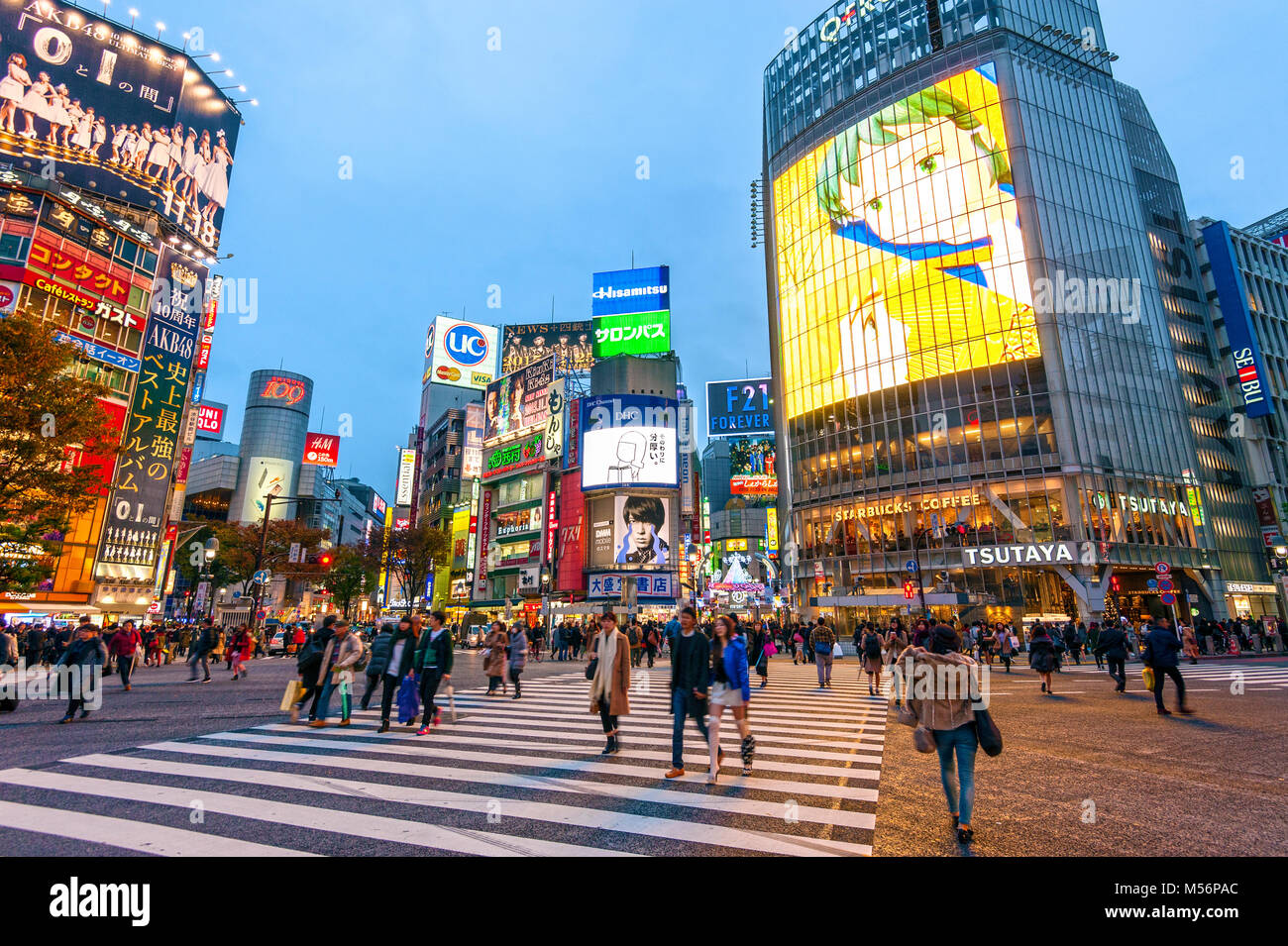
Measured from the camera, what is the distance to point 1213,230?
2041 inches

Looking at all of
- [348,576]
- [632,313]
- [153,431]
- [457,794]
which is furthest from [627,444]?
[457,794]

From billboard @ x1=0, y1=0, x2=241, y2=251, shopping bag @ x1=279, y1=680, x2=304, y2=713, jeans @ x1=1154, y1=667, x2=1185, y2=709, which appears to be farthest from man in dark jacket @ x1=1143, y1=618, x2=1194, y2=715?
billboard @ x1=0, y1=0, x2=241, y2=251

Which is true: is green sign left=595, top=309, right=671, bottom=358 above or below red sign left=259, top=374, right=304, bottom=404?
below

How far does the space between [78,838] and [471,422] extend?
76.2 m

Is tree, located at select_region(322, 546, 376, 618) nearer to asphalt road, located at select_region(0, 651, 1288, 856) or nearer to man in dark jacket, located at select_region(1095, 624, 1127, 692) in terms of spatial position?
asphalt road, located at select_region(0, 651, 1288, 856)

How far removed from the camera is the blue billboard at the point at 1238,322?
4718 cm

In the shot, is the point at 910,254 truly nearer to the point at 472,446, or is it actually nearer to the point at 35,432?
the point at 35,432

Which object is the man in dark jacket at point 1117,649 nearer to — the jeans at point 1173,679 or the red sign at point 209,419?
the jeans at point 1173,679

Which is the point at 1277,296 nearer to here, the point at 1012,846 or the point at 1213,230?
the point at 1213,230

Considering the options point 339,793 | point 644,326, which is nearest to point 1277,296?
point 644,326

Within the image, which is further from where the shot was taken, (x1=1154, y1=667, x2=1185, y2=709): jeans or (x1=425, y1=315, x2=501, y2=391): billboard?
(x1=425, y1=315, x2=501, y2=391): billboard

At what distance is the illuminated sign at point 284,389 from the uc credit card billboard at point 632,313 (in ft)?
299

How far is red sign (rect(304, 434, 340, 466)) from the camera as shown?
382 feet

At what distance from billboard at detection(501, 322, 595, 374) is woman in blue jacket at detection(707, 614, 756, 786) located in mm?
71667
